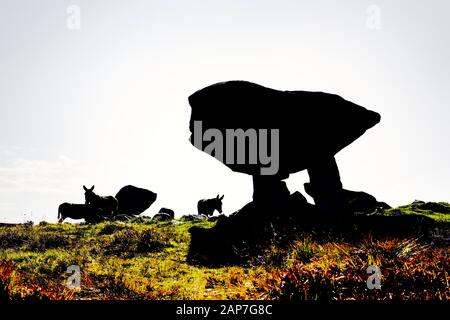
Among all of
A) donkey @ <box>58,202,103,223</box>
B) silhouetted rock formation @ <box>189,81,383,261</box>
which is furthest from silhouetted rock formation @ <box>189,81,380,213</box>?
donkey @ <box>58,202,103,223</box>

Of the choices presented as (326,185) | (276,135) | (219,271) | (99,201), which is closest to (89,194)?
(99,201)

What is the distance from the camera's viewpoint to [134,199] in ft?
144

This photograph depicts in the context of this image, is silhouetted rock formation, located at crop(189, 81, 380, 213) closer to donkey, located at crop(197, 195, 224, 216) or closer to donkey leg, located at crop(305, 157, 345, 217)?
donkey leg, located at crop(305, 157, 345, 217)

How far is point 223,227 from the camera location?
19266mm

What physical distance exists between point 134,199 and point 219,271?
109 ft

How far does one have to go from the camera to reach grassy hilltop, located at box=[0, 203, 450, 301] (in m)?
7.23

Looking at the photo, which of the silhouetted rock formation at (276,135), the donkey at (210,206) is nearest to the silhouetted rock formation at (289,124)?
the silhouetted rock formation at (276,135)

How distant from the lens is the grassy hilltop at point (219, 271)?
723 centimetres

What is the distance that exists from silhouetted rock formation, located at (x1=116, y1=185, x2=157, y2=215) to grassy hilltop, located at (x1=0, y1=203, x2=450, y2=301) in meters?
25.1

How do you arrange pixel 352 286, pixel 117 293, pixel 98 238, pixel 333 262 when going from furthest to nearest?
pixel 98 238
pixel 117 293
pixel 333 262
pixel 352 286

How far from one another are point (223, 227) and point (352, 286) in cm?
1217

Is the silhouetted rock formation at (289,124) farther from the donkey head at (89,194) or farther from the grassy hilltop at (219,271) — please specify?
the donkey head at (89,194)
